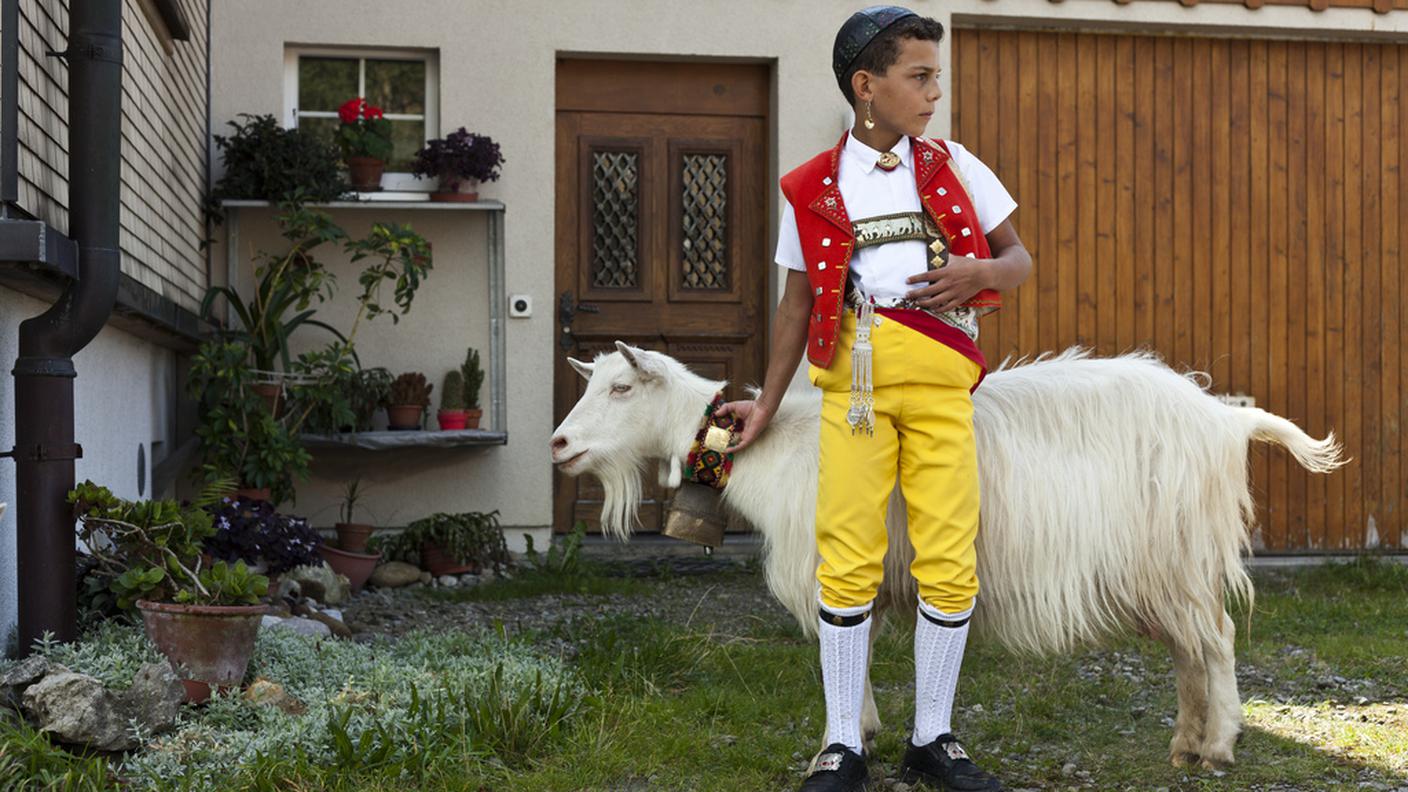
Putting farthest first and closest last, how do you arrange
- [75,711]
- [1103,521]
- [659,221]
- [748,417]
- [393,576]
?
[659,221] < [393,576] < [748,417] < [1103,521] < [75,711]

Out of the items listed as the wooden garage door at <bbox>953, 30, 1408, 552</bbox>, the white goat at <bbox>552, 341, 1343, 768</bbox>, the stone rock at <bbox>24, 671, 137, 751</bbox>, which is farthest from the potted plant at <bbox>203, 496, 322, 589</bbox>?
the wooden garage door at <bbox>953, 30, 1408, 552</bbox>

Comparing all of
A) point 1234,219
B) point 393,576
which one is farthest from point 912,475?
point 1234,219

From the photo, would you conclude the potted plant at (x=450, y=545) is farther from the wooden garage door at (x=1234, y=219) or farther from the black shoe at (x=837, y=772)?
the black shoe at (x=837, y=772)

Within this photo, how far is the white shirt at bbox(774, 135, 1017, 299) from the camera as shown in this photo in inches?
140

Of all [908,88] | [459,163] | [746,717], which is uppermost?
[459,163]

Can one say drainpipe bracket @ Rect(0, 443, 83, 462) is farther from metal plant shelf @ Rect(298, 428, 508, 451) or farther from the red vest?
metal plant shelf @ Rect(298, 428, 508, 451)

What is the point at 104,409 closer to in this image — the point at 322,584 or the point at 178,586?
the point at 322,584

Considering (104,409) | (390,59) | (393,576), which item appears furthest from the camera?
(390,59)

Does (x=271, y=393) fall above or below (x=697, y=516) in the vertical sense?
above

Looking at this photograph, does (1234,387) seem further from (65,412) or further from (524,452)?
(65,412)

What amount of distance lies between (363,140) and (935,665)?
5.00m

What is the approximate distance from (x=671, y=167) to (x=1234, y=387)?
349 cm

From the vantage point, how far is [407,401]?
751cm

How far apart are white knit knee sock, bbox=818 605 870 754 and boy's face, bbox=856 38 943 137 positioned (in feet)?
3.92
